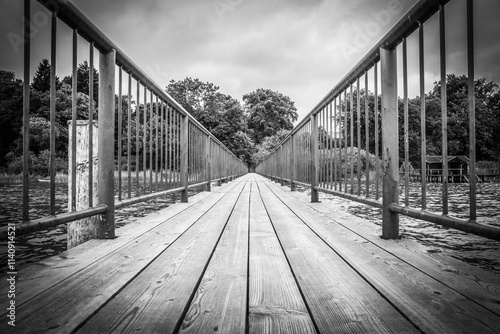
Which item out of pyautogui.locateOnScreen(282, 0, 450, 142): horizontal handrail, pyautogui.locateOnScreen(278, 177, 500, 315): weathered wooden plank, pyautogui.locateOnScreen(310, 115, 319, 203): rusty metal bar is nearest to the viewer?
pyautogui.locateOnScreen(278, 177, 500, 315): weathered wooden plank

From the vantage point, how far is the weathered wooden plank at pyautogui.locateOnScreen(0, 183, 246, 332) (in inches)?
27.3

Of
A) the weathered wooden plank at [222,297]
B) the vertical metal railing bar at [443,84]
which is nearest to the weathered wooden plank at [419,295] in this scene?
the vertical metal railing bar at [443,84]

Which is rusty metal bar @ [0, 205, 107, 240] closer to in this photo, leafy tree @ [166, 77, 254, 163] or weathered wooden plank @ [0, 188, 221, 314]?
weathered wooden plank @ [0, 188, 221, 314]

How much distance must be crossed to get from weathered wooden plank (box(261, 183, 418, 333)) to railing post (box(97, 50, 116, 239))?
3.47 ft

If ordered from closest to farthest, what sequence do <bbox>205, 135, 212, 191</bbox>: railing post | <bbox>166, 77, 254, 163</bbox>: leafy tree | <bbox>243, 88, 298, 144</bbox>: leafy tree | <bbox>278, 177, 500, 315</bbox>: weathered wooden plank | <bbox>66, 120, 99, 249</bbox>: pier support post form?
<bbox>278, 177, 500, 315</bbox>: weathered wooden plank → <bbox>66, 120, 99, 249</bbox>: pier support post → <bbox>205, 135, 212, 191</bbox>: railing post → <bbox>166, 77, 254, 163</bbox>: leafy tree → <bbox>243, 88, 298, 144</bbox>: leafy tree

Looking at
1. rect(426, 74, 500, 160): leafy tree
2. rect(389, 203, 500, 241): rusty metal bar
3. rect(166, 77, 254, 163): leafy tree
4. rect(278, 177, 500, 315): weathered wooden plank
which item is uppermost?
rect(166, 77, 254, 163): leafy tree

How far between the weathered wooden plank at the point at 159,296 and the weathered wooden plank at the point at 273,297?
0.66 feet

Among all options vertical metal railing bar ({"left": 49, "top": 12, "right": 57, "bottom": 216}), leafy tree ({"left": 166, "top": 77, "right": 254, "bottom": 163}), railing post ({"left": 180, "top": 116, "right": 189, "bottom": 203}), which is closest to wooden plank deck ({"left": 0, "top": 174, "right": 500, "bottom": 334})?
vertical metal railing bar ({"left": 49, "top": 12, "right": 57, "bottom": 216})

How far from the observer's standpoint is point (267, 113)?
45594 millimetres

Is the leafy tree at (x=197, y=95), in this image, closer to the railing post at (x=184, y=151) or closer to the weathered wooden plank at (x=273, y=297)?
the railing post at (x=184, y=151)

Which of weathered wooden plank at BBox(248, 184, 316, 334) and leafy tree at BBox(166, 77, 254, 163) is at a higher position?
leafy tree at BBox(166, 77, 254, 163)

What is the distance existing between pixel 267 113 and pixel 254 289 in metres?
45.8

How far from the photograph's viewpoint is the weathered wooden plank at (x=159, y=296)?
671 millimetres

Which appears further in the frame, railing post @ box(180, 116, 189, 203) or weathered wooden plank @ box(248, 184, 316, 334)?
railing post @ box(180, 116, 189, 203)
